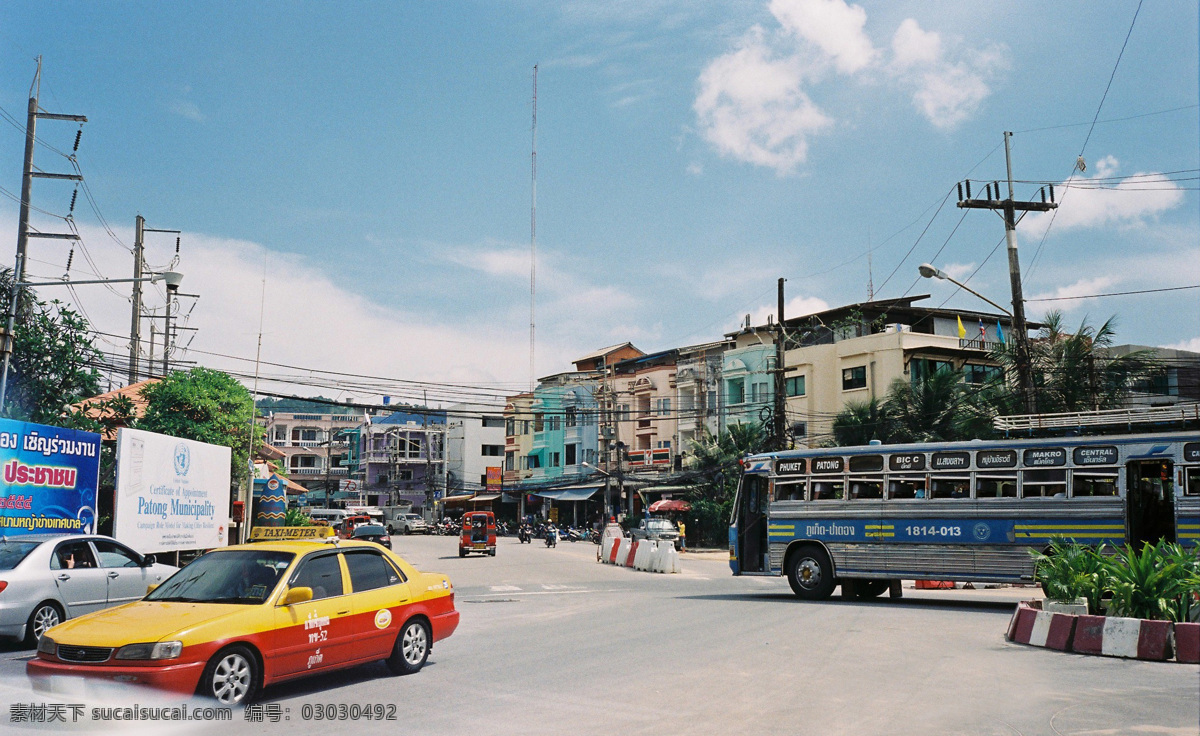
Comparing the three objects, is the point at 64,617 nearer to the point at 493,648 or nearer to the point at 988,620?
the point at 493,648

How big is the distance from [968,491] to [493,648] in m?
10.2

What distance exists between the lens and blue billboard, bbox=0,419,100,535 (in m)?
16.4

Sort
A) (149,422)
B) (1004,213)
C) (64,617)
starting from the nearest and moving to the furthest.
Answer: (64,617), (1004,213), (149,422)

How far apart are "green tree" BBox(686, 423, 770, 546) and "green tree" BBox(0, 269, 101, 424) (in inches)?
1270

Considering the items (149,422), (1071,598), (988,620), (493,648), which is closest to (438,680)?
(493,648)

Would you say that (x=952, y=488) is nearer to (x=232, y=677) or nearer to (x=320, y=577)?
(x=320, y=577)

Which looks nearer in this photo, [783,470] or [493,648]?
[493,648]

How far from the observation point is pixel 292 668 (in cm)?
846

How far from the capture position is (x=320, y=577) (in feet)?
29.9

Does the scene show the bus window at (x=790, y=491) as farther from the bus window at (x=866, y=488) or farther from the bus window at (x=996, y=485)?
the bus window at (x=996, y=485)

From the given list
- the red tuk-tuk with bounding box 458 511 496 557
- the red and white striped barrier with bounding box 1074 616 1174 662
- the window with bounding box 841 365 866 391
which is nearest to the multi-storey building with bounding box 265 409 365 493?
the red tuk-tuk with bounding box 458 511 496 557

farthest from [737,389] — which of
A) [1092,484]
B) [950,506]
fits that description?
[1092,484]

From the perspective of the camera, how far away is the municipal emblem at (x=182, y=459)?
73.3 ft

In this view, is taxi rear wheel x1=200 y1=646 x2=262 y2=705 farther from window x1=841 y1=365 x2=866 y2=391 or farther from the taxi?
window x1=841 y1=365 x2=866 y2=391
